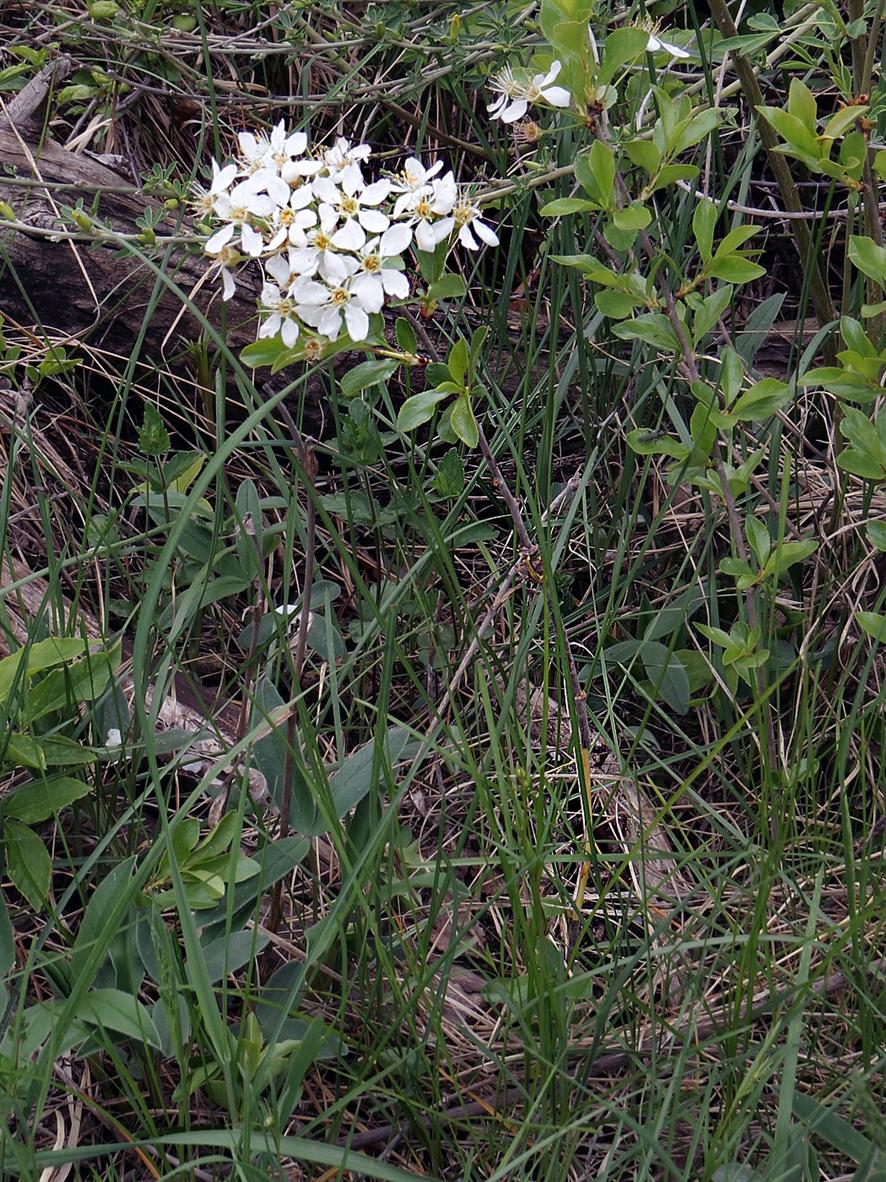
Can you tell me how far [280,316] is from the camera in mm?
1281

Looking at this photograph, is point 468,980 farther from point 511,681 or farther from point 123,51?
point 123,51

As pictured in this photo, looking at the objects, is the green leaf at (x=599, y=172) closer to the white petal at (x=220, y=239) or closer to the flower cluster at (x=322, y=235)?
the flower cluster at (x=322, y=235)

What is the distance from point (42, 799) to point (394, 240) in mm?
799

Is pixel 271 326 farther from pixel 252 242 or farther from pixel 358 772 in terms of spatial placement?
pixel 358 772

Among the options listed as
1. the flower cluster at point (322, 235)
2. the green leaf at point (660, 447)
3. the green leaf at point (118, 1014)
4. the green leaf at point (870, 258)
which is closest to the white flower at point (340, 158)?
the flower cluster at point (322, 235)

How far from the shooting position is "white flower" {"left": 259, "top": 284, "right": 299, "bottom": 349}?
127cm

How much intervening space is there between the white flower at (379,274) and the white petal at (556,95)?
26 centimetres

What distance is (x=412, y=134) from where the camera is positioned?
2576 mm

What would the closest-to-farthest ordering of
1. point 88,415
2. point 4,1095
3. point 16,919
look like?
point 4,1095, point 16,919, point 88,415

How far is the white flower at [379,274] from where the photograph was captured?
126 centimetres

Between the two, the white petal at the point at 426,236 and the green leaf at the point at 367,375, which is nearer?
the white petal at the point at 426,236

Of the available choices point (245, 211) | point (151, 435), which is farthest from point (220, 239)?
point (151, 435)

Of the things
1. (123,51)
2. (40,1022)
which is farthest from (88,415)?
(40,1022)

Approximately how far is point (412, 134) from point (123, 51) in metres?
0.63
